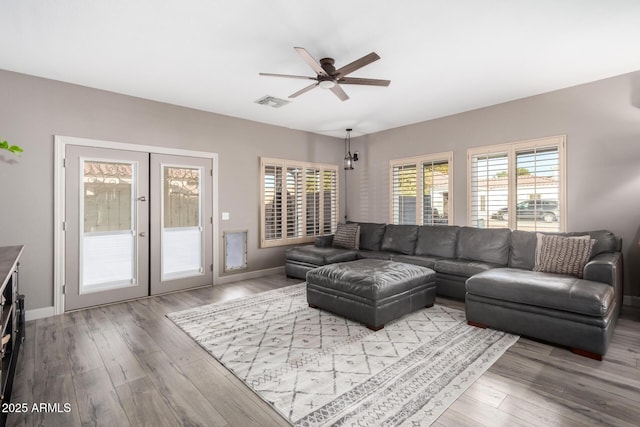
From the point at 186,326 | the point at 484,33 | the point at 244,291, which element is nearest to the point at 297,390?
the point at 186,326

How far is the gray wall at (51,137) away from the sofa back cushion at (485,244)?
3574 millimetres

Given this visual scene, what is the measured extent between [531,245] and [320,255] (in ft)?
9.87

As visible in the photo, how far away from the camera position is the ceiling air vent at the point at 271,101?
4.56 meters

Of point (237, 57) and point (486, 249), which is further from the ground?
point (237, 57)

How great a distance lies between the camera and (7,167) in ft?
11.6

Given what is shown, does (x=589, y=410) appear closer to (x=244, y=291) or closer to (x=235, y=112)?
(x=244, y=291)

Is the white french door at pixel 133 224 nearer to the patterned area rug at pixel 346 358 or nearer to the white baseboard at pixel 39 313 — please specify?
the white baseboard at pixel 39 313

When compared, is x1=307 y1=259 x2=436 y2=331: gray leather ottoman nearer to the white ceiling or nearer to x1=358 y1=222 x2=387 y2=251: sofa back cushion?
x1=358 y1=222 x2=387 y2=251: sofa back cushion

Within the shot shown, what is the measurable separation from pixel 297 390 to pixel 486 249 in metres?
3.56

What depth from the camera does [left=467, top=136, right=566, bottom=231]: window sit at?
4.37 m

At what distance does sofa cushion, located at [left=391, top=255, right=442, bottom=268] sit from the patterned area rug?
79cm

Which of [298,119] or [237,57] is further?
[298,119]

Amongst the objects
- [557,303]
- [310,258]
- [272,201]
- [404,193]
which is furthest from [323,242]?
[557,303]

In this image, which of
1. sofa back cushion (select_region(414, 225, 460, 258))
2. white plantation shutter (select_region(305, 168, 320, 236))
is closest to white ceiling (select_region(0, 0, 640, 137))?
sofa back cushion (select_region(414, 225, 460, 258))
